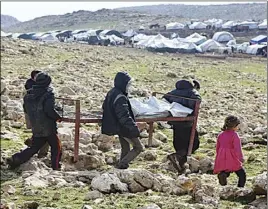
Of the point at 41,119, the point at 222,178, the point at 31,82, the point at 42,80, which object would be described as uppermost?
the point at 42,80

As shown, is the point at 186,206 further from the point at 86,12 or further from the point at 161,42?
the point at 86,12

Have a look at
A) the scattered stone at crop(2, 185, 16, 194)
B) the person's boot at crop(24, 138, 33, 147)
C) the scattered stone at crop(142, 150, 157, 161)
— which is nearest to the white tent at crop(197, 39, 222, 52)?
the scattered stone at crop(142, 150, 157, 161)

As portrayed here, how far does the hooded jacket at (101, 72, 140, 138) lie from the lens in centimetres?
785

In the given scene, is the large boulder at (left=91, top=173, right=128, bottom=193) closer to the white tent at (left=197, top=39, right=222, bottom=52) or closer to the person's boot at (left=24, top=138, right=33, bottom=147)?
the person's boot at (left=24, top=138, right=33, bottom=147)

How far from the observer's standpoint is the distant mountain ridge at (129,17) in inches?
4524

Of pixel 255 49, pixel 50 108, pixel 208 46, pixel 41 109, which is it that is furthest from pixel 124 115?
pixel 208 46

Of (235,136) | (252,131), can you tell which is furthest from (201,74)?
(235,136)

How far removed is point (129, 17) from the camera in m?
122

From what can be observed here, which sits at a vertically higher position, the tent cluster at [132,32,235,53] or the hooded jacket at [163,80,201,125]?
the hooded jacket at [163,80,201,125]

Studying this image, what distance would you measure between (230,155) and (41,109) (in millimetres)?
2439

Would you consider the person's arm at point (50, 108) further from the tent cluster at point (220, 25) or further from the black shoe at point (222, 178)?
the tent cluster at point (220, 25)

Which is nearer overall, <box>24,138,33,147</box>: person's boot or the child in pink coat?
the child in pink coat

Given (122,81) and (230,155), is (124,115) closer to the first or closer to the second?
(122,81)

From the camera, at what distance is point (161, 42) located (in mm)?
57938
